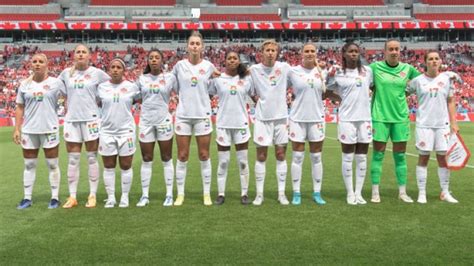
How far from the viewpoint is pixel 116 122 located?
21.0ft

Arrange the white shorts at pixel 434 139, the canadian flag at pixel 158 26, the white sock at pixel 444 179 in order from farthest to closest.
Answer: the canadian flag at pixel 158 26
the white sock at pixel 444 179
the white shorts at pixel 434 139

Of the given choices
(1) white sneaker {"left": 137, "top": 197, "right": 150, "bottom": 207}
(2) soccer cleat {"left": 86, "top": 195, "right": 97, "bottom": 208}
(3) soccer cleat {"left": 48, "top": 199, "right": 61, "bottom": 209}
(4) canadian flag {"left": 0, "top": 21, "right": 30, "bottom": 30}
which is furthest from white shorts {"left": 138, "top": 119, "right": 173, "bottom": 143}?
(4) canadian flag {"left": 0, "top": 21, "right": 30, "bottom": 30}

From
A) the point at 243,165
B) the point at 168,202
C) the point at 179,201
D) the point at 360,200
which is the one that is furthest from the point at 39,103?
the point at 360,200

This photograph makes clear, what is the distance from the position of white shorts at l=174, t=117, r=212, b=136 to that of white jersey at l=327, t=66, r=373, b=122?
1.89 metres

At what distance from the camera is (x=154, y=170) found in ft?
33.8

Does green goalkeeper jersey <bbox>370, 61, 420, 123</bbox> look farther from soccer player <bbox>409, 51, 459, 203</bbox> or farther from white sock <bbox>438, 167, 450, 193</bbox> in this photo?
white sock <bbox>438, 167, 450, 193</bbox>

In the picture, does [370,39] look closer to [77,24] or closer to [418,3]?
[418,3]

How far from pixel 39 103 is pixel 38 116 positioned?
0.59 feet

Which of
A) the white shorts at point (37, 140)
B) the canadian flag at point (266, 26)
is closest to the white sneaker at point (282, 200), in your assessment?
the white shorts at point (37, 140)

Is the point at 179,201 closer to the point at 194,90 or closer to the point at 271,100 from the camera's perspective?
the point at 194,90

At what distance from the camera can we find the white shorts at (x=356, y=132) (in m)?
6.52

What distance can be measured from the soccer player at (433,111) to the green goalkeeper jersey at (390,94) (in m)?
0.26

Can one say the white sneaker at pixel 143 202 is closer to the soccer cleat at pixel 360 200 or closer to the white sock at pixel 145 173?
the white sock at pixel 145 173

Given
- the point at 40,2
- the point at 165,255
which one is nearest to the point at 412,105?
the point at 165,255
